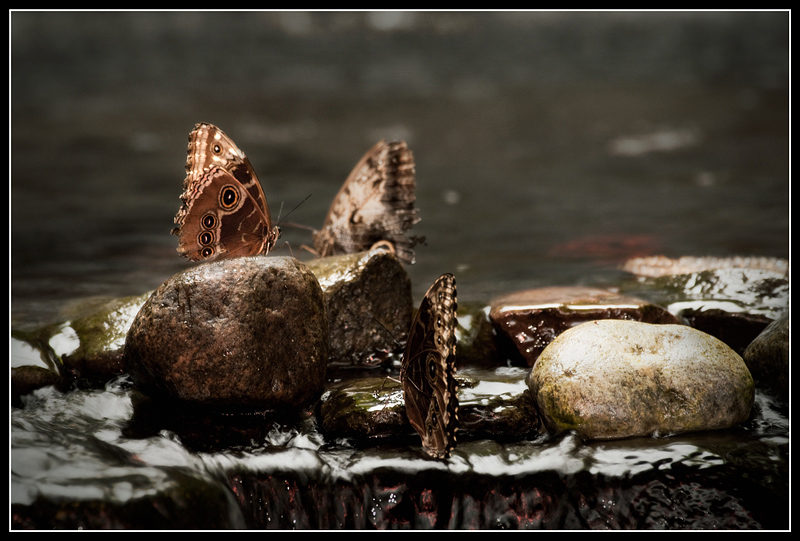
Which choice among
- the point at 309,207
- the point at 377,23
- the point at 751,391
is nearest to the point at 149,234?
the point at 309,207

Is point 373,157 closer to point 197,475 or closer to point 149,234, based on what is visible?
point 197,475

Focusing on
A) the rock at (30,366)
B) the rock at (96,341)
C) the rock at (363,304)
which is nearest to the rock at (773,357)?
the rock at (363,304)

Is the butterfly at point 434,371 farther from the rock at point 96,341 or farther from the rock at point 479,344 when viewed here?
the rock at point 96,341

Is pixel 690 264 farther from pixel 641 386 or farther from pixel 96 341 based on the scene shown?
pixel 96 341

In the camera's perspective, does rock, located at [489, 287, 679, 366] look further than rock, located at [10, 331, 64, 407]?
Yes

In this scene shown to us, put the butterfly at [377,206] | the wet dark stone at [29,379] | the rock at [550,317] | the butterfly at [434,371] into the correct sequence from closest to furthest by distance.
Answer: the butterfly at [434,371], the wet dark stone at [29,379], the rock at [550,317], the butterfly at [377,206]

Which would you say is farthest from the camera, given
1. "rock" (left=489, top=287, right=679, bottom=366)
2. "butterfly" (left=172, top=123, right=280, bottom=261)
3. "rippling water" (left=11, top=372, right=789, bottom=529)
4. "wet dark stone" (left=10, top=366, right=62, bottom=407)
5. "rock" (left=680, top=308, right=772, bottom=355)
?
"rock" (left=680, top=308, right=772, bottom=355)

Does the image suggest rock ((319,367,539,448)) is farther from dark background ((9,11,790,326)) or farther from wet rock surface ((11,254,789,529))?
dark background ((9,11,790,326))

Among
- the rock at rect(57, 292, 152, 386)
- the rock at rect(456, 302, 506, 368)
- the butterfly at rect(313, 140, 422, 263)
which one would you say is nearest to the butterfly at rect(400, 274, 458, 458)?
the rock at rect(456, 302, 506, 368)
